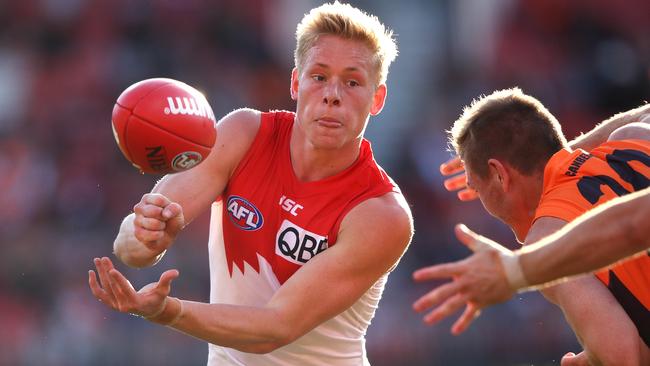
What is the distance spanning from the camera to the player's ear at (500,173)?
5.88 m

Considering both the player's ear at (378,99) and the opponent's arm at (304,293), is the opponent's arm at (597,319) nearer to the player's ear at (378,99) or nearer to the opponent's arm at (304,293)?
the opponent's arm at (304,293)

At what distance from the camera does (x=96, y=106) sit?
1405 cm

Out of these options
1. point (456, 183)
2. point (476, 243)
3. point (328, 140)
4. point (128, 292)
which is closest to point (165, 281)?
point (128, 292)

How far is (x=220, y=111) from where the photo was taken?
13.6 m

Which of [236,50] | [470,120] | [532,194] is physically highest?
[236,50]

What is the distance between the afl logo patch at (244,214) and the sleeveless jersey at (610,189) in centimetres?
157

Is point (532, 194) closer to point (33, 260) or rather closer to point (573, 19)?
point (33, 260)

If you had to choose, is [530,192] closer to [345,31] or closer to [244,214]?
[345,31]

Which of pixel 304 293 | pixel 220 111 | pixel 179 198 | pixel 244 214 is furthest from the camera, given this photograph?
pixel 220 111

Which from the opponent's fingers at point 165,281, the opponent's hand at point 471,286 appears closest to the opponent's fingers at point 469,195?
the opponent's fingers at point 165,281

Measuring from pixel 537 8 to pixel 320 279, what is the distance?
1014cm

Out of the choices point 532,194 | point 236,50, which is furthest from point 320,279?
point 236,50

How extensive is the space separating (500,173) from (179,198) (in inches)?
66.0

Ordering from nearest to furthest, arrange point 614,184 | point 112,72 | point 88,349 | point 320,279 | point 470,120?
point 614,184 → point 320,279 → point 470,120 → point 88,349 → point 112,72
